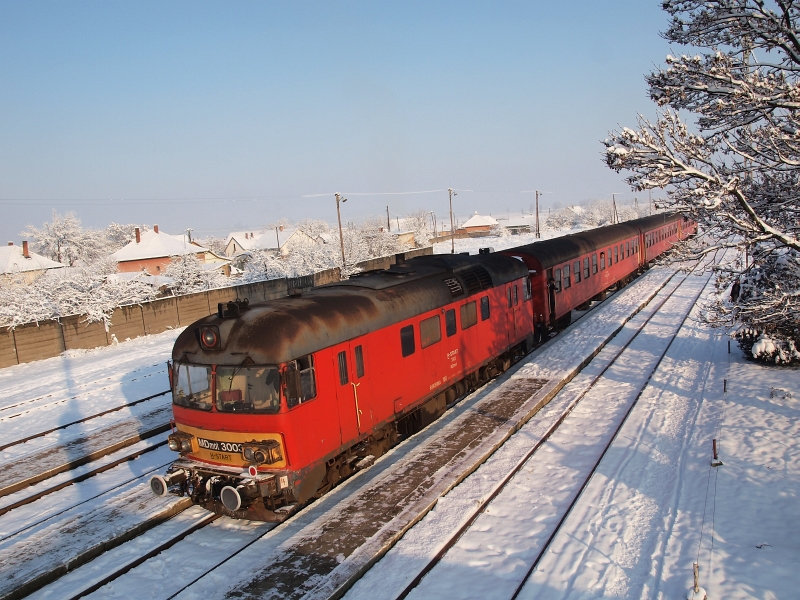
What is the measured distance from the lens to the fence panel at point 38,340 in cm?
2358

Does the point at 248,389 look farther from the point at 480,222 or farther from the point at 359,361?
the point at 480,222

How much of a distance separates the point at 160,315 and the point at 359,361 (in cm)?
2177

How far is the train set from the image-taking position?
8.48 meters

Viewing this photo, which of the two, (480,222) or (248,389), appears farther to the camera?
(480,222)

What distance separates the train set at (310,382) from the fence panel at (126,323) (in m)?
18.3

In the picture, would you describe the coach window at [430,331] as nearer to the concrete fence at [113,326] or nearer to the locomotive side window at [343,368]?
the locomotive side window at [343,368]

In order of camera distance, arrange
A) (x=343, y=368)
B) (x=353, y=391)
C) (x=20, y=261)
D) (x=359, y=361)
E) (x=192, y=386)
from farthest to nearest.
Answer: (x=20, y=261) < (x=359, y=361) < (x=353, y=391) < (x=343, y=368) < (x=192, y=386)

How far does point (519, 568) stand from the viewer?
298 inches

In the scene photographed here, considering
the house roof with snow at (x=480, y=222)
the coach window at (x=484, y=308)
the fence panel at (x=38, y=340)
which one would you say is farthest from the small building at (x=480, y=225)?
the coach window at (x=484, y=308)

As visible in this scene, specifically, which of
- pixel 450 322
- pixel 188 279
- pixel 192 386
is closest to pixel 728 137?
pixel 450 322

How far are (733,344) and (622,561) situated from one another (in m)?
13.5

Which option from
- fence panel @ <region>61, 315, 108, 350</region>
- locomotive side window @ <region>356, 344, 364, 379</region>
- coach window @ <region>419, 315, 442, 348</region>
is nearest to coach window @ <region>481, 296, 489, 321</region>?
coach window @ <region>419, 315, 442, 348</region>

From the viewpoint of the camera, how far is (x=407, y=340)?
37.6ft

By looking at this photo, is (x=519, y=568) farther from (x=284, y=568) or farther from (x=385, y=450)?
(x=385, y=450)
